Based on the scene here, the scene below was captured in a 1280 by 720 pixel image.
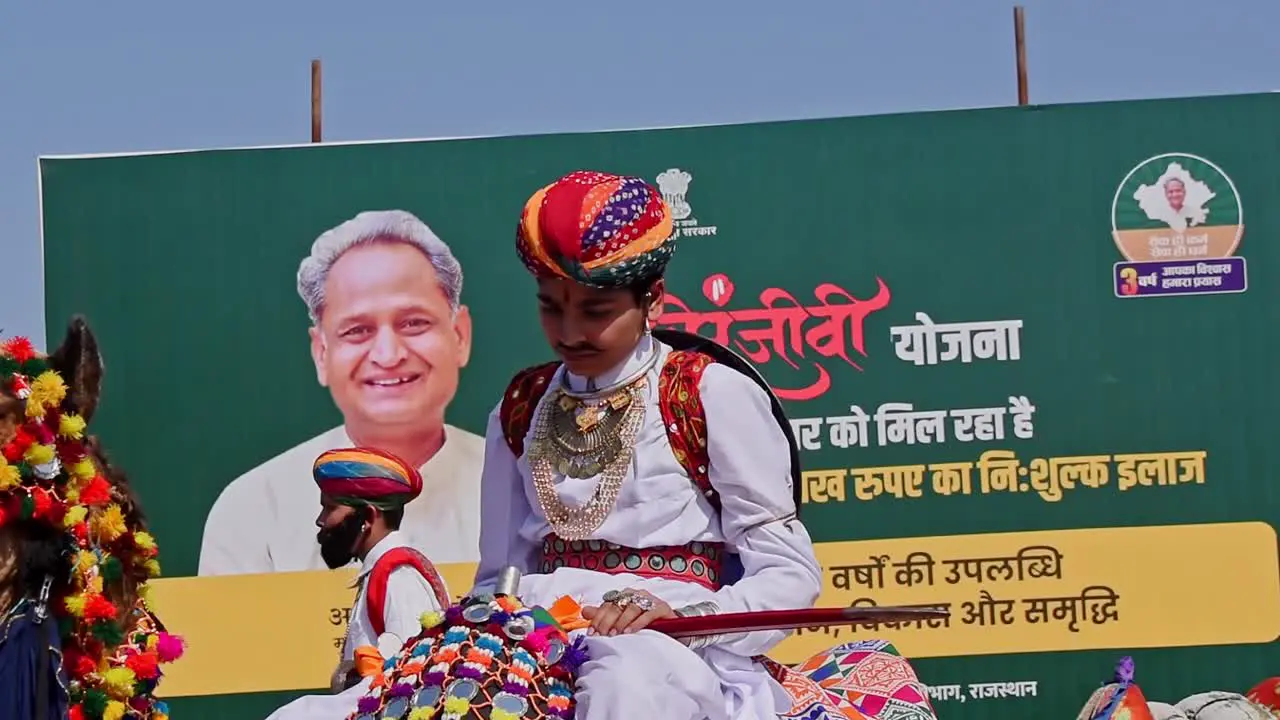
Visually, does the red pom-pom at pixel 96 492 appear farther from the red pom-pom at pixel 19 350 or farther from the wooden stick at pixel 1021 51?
the wooden stick at pixel 1021 51

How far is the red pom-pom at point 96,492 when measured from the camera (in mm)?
2846

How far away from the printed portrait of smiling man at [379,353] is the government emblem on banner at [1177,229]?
347cm

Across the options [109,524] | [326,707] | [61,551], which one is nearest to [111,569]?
[109,524]

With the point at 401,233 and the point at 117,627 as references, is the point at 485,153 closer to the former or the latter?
the point at 401,233

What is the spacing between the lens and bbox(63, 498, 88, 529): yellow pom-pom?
2.75 m

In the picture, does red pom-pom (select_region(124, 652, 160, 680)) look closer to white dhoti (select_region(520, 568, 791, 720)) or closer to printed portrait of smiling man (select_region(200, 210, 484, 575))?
white dhoti (select_region(520, 568, 791, 720))

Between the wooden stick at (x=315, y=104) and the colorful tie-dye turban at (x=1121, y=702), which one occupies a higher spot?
the wooden stick at (x=315, y=104)

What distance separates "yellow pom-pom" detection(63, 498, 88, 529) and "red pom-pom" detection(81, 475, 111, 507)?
0.04 m

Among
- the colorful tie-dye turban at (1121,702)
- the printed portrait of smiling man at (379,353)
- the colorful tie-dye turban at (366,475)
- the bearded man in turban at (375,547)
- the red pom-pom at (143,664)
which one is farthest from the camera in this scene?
the printed portrait of smiling man at (379,353)

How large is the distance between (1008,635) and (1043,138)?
2552mm

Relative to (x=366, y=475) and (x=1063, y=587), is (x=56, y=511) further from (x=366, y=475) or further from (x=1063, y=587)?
(x=1063, y=587)

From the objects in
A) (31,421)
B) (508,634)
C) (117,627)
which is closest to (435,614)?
(508,634)

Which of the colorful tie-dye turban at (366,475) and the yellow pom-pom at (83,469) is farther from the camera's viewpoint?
the colorful tie-dye turban at (366,475)

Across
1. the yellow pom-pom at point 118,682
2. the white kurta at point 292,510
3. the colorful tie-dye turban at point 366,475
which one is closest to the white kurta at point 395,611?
the colorful tie-dye turban at point 366,475
